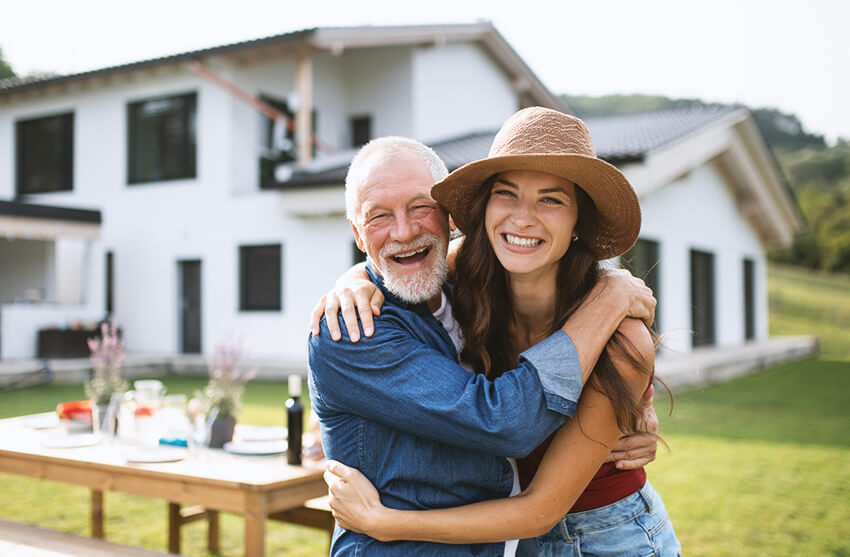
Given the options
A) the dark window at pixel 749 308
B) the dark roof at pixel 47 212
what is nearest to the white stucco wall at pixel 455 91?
the dark roof at pixel 47 212

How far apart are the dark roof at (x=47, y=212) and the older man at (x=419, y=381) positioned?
13022 mm

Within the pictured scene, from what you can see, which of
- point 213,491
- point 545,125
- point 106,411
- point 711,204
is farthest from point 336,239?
point 545,125

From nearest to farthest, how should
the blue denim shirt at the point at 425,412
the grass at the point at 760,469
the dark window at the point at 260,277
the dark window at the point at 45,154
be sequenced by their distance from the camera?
the blue denim shirt at the point at 425,412
the grass at the point at 760,469
the dark window at the point at 260,277
the dark window at the point at 45,154

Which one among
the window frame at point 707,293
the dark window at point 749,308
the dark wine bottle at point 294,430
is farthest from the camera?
the dark window at point 749,308

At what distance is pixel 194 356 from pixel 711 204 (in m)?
10.2

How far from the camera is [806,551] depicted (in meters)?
4.08

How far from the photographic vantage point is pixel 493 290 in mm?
2002

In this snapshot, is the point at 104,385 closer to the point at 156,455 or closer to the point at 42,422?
the point at 42,422

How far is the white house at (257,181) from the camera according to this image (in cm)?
1254

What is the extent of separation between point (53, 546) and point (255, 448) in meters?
0.86

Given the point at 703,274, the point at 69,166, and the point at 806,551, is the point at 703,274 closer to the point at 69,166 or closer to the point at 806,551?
the point at 806,551

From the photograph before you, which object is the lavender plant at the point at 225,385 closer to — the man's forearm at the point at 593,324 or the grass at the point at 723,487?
the grass at the point at 723,487

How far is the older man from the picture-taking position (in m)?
1.60

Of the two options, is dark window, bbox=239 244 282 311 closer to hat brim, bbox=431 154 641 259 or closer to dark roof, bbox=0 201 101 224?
dark roof, bbox=0 201 101 224
